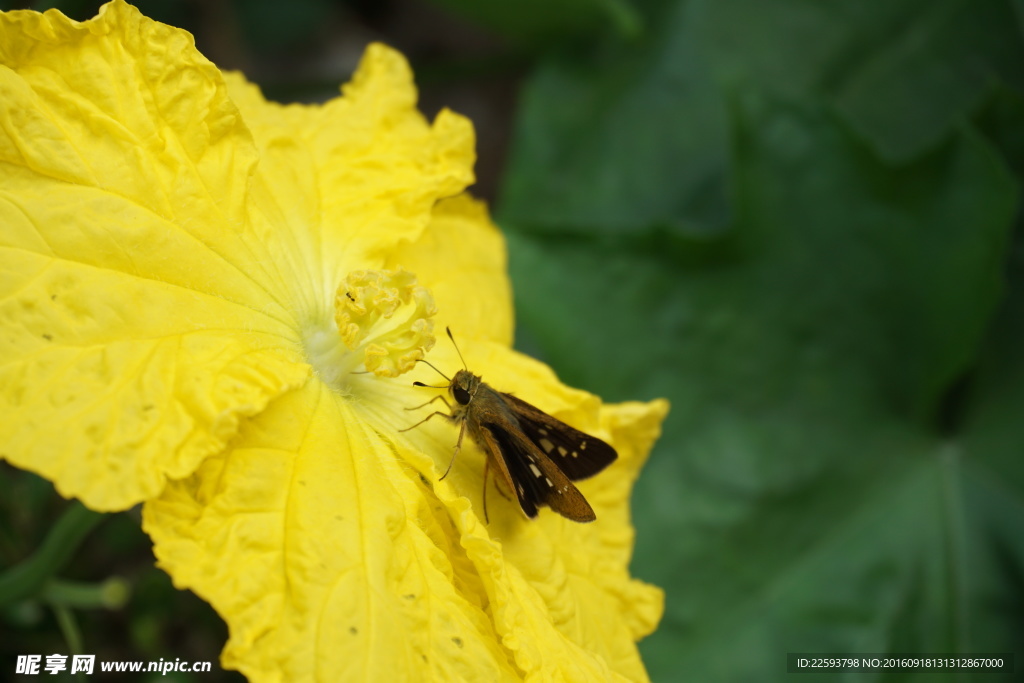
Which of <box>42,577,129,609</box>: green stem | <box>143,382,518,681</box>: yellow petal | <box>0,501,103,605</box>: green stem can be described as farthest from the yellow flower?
<box>42,577,129,609</box>: green stem

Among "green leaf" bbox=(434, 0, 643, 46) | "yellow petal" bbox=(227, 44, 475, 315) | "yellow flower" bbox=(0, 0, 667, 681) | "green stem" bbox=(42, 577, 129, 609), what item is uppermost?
"green leaf" bbox=(434, 0, 643, 46)

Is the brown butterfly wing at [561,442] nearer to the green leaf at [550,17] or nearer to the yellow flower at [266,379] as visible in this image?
the yellow flower at [266,379]

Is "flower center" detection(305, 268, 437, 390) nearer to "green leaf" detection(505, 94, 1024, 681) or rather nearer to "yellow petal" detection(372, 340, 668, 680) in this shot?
"yellow petal" detection(372, 340, 668, 680)

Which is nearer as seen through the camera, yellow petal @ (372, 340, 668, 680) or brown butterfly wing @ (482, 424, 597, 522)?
yellow petal @ (372, 340, 668, 680)

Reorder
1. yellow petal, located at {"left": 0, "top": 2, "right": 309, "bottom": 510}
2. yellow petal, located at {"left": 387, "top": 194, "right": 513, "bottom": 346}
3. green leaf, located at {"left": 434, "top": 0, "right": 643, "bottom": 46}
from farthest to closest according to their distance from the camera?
green leaf, located at {"left": 434, "top": 0, "right": 643, "bottom": 46} → yellow petal, located at {"left": 387, "top": 194, "right": 513, "bottom": 346} → yellow petal, located at {"left": 0, "top": 2, "right": 309, "bottom": 510}

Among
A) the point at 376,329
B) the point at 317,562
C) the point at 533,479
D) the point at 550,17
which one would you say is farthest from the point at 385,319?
the point at 550,17

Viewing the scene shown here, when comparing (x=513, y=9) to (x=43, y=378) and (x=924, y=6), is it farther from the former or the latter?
(x=43, y=378)
